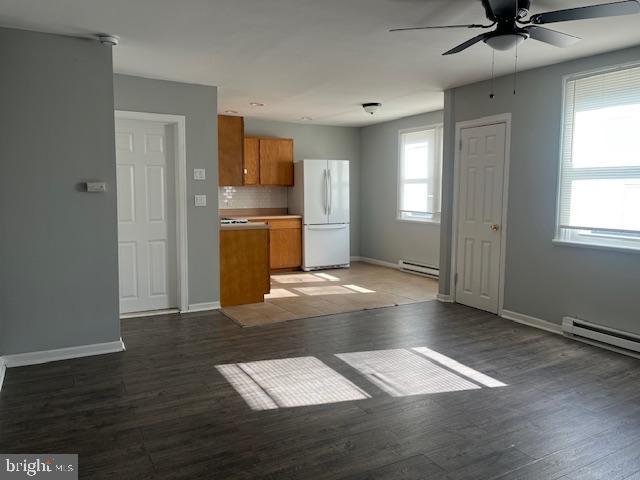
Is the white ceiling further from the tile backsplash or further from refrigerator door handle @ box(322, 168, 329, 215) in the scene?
the tile backsplash

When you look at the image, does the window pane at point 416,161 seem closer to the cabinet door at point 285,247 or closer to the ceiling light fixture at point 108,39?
the cabinet door at point 285,247

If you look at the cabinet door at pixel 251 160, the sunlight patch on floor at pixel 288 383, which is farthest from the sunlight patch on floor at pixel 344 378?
the cabinet door at pixel 251 160

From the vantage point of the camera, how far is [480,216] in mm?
5434

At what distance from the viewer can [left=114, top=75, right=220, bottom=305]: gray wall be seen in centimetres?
512

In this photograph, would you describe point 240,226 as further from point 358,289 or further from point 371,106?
point 371,106

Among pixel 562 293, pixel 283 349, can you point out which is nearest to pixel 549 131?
pixel 562 293

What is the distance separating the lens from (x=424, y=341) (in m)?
4.38

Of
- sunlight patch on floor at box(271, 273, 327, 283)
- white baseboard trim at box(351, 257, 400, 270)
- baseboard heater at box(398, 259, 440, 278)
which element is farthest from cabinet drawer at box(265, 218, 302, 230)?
baseboard heater at box(398, 259, 440, 278)

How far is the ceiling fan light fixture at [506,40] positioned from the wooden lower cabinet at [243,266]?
342 centimetres

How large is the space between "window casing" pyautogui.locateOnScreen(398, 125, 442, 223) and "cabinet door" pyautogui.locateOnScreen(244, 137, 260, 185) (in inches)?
91.7

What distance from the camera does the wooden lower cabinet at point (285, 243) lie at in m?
7.92

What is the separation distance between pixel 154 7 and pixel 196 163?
2.24 metres

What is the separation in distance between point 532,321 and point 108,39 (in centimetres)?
452

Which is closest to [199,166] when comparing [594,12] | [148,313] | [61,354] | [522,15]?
[148,313]
